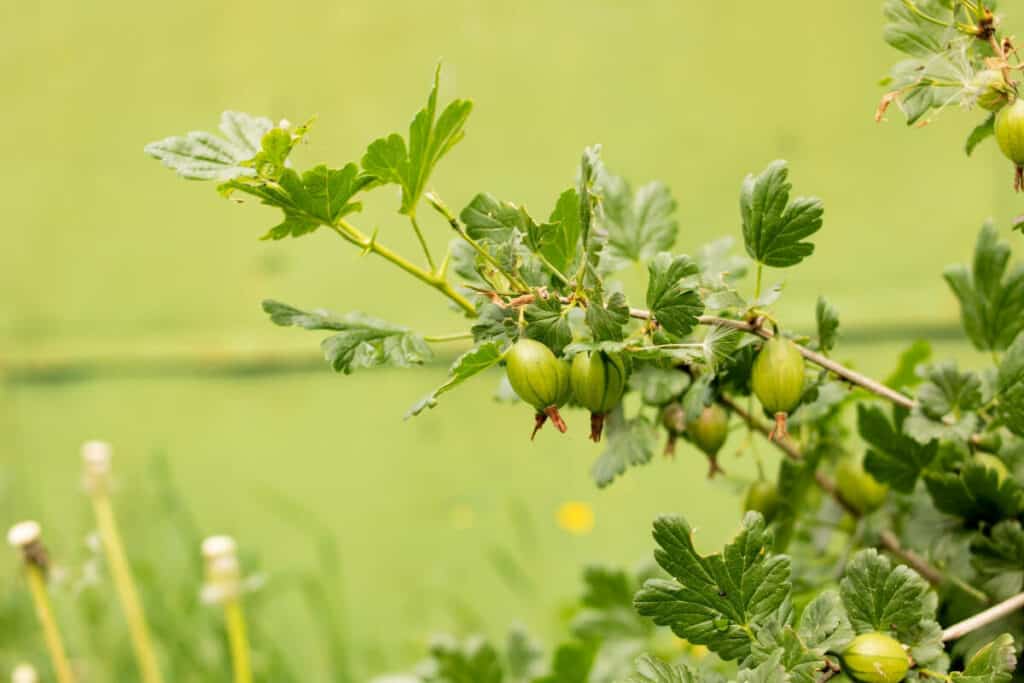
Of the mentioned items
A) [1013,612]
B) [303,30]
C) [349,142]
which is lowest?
[1013,612]

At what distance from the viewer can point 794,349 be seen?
0.44 metres

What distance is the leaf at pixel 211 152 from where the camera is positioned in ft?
1.40

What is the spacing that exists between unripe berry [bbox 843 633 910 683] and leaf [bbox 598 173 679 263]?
25 centimetres

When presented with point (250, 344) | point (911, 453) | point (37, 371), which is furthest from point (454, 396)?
point (911, 453)

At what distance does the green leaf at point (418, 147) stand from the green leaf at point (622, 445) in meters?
0.15

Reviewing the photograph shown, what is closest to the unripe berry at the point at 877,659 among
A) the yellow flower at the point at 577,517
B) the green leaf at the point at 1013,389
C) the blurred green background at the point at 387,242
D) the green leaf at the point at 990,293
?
the green leaf at the point at 1013,389

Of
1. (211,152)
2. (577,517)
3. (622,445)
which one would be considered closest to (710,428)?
(622,445)

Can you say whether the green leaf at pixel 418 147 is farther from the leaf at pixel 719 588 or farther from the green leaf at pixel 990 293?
the green leaf at pixel 990 293

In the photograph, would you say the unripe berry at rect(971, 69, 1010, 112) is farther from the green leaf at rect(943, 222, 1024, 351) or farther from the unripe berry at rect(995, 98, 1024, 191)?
the green leaf at rect(943, 222, 1024, 351)

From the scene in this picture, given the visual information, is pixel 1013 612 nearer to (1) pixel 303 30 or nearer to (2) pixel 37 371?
(1) pixel 303 30

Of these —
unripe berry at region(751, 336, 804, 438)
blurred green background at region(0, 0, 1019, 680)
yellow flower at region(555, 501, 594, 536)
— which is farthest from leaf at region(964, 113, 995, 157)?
yellow flower at region(555, 501, 594, 536)

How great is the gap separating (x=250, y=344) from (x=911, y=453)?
1.22 m

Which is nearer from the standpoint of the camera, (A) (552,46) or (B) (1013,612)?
→ (B) (1013,612)

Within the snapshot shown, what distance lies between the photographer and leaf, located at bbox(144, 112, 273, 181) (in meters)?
0.43
